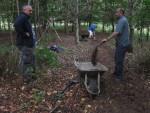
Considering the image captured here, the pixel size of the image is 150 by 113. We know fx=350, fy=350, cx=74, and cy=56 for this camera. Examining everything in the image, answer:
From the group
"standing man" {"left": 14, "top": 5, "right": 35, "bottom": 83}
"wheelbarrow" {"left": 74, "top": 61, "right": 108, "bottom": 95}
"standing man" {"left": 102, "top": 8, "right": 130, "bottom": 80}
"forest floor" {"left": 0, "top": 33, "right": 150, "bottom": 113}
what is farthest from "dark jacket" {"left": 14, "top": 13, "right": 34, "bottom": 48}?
"standing man" {"left": 102, "top": 8, "right": 130, "bottom": 80}

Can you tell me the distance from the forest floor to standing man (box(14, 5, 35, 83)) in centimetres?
33

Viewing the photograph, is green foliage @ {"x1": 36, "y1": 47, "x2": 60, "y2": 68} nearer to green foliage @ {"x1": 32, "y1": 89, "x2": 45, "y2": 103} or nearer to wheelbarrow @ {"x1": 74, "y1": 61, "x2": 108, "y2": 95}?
green foliage @ {"x1": 32, "y1": 89, "x2": 45, "y2": 103}

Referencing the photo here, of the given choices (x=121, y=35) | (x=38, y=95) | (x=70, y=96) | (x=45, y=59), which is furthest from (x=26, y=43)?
(x=121, y=35)

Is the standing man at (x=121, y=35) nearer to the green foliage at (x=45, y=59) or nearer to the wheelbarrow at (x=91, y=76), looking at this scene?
the wheelbarrow at (x=91, y=76)

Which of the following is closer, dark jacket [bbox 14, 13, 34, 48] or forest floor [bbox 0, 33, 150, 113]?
forest floor [bbox 0, 33, 150, 113]

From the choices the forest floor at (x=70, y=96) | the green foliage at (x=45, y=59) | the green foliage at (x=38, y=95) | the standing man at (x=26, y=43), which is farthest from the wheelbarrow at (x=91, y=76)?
the green foliage at (x=45, y=59)

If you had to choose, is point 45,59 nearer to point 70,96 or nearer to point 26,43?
point 26,43

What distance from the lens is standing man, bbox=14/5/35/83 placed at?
9.94 meters

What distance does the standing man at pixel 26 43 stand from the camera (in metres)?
9.94

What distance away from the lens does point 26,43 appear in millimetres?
10188

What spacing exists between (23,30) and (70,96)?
2368 mm

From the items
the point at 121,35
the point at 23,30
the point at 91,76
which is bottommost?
the point at 91,76

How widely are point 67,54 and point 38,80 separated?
5.40m

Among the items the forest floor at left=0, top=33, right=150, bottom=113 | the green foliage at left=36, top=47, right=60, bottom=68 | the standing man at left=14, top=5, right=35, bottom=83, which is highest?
the standing man at left=14, top=5, right=35, bottom=83
